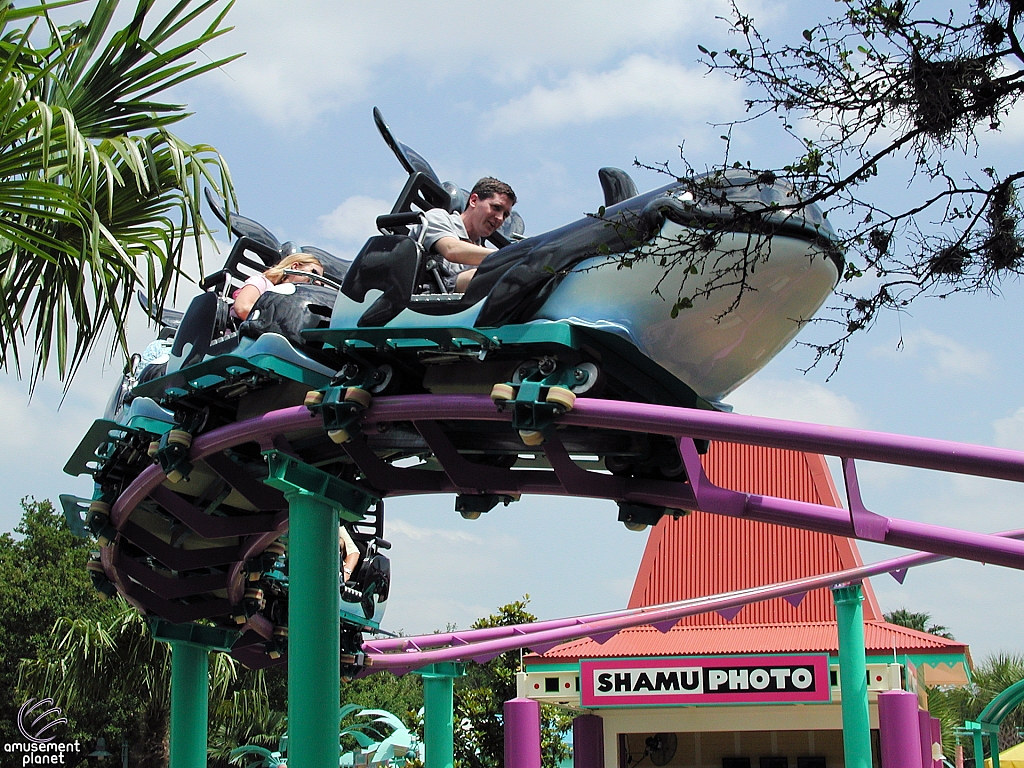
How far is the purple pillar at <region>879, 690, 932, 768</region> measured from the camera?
1330 cm

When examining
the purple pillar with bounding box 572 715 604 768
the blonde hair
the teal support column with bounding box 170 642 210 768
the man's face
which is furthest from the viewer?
the purple pillar with bounding box 572 715 604 768

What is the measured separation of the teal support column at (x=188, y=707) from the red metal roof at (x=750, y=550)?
417 inches

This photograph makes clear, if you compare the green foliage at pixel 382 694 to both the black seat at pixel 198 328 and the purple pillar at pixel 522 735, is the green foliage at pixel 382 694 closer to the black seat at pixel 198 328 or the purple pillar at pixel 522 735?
the purple pillar at pixel 522 735

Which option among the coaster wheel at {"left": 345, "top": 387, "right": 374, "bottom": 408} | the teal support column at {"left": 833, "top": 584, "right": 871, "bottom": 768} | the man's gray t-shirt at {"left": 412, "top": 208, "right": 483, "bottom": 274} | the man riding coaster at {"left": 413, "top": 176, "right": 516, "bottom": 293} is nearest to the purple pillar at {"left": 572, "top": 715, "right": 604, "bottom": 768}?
the teal support column at {"left": 833, "top": 584, "right": 871, "bottom": 768}

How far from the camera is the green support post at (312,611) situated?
813 centimetres

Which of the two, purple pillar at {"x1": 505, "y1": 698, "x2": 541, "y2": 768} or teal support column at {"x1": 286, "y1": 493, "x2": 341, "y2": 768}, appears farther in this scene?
purple pillar at {"x1": 505, "y1": 698, "x2": 541, "y2": 768}

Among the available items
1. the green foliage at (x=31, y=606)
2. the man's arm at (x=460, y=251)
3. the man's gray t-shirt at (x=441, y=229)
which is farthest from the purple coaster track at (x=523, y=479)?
the green foliage at (x=31, y=606)

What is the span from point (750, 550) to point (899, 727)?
371 inches

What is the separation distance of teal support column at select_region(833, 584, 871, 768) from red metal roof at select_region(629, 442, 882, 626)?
277 inches

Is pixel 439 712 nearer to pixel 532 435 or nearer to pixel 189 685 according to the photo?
pixel 189 685

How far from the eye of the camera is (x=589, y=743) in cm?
2273

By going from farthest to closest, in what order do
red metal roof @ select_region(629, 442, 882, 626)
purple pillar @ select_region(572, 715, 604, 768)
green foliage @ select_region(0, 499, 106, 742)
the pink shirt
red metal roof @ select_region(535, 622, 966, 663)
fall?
green foliage @ select_region(0, 499, 106, 742)
purple pillar @ select_region(572, 715, 604, 768)
red metal roof @ select_region(629, 442, 882, 626)
red metal roof @ select_region(535, 622, 966, 663)
the pink shirt

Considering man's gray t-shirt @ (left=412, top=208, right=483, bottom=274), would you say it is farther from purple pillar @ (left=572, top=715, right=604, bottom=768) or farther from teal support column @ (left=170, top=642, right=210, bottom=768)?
purple pillar @ (left=572, top=715, right=604, bottom=768)

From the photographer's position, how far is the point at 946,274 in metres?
3.80
